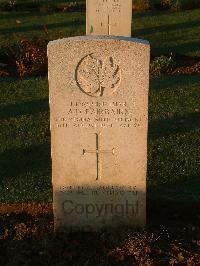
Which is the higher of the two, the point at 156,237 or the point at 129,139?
the point at 129,139

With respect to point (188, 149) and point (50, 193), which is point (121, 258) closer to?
point (50, 193)

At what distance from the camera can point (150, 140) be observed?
684 centimetres

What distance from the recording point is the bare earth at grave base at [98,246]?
4254 mm

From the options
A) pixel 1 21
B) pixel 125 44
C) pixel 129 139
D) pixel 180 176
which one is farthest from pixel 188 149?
pixel 1 21

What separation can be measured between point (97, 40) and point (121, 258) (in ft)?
5.54

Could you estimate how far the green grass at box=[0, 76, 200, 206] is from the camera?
5.62 m

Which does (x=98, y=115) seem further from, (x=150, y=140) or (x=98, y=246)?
(x=150, y=140)

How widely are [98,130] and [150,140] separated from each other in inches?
102

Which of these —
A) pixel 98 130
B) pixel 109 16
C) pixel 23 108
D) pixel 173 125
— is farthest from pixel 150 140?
pixel 109 16

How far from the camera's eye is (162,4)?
1692cm

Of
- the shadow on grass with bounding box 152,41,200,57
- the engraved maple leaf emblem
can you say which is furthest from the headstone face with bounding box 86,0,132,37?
the engraved maple leaf emblem

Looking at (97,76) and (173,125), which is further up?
(97,76)

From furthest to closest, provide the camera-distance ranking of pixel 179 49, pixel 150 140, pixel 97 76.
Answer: pixel 179 49
pixel 150 140
pixel 97 76

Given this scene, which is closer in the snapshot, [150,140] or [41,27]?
[150,140]
